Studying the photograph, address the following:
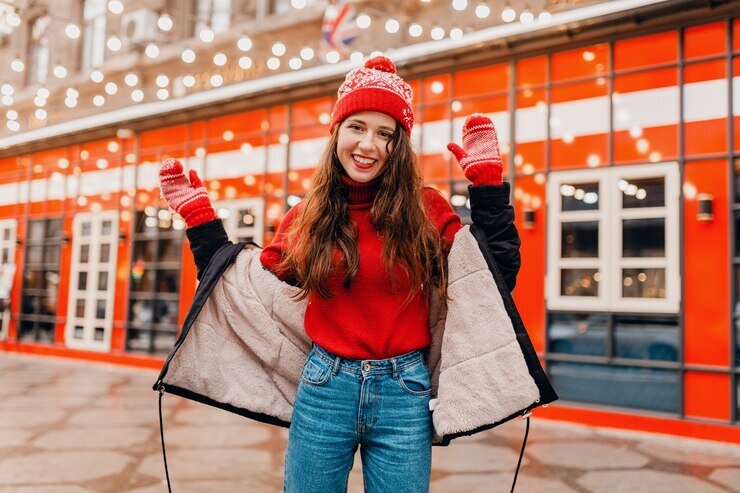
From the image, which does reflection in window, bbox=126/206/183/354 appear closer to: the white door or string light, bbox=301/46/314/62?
the white door

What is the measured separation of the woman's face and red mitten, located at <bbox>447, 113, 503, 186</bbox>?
8.9 inches

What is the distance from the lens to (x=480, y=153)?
5.36 feet

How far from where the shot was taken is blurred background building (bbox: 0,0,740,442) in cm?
536

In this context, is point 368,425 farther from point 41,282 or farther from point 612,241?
point 41,282

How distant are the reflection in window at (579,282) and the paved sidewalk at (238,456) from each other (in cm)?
126

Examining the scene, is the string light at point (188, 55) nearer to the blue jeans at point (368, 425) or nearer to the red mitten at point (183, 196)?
the red mitten at point (183, 196)

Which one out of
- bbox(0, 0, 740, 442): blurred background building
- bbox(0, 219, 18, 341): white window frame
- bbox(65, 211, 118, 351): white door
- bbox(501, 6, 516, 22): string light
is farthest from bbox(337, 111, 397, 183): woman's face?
bbox(0, 219, 18, 341): white window frame

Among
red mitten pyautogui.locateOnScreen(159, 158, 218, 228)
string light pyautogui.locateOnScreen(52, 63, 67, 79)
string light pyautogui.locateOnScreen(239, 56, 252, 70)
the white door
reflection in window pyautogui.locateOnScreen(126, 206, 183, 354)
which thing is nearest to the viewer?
red mitten pyautogui.locateOnScreen(159, 158, 218, 228)

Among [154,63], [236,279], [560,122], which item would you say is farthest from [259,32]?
[236,279]

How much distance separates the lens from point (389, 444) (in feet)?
5.30

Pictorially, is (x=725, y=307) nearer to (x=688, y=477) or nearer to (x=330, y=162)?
(x=688, y=477)

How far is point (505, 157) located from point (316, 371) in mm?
5091

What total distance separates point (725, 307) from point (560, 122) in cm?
229

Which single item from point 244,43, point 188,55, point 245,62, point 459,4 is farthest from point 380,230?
point 188,55
